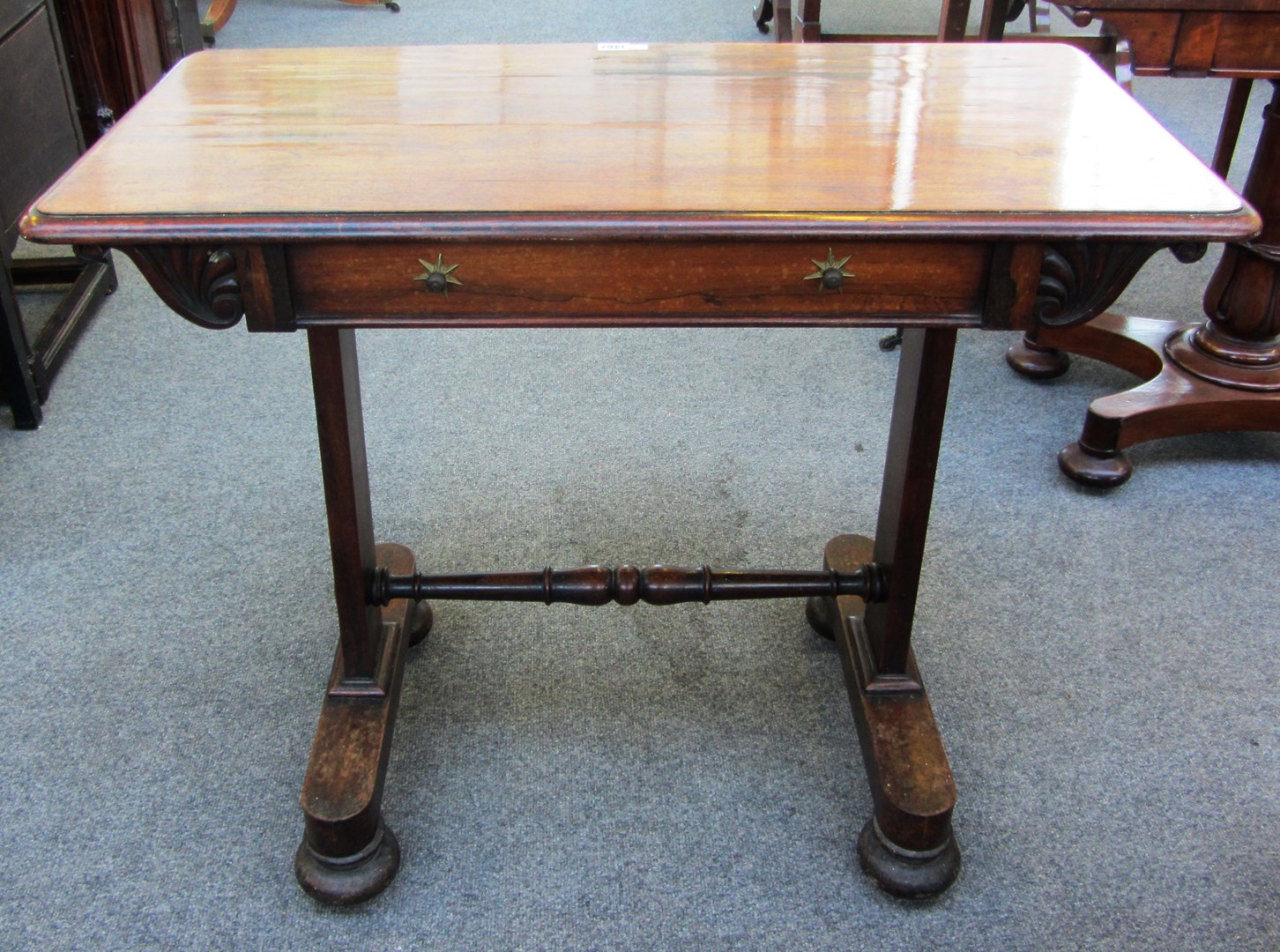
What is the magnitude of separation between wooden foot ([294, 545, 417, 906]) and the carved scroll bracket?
0.97 meters

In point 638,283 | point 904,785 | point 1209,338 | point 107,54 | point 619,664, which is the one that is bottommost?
point 619,664

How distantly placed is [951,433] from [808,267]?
136 centimetres

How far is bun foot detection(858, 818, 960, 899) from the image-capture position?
153 cm

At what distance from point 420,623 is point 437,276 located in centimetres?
86

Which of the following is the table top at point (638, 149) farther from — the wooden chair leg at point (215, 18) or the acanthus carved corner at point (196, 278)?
the wooden chair leg at point (215, 18)

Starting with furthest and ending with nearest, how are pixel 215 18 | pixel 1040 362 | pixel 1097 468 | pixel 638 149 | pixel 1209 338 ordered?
pixel 215 18 → pixel 1040 362 → pixel 1209 338 → pixel 1097 468 → pixel 638 149

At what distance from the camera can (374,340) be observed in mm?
2883

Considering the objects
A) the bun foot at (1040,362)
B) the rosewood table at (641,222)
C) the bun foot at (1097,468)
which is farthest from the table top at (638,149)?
the bun foot at (1040,362)

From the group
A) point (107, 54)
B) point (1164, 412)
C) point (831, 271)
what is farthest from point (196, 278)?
point (107, 54)

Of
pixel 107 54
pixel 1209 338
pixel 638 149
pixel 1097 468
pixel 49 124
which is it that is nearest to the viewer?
pixel 638 149

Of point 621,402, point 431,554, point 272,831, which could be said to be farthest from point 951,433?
point 272,831

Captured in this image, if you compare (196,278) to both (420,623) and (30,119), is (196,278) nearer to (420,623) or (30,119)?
(420,623)

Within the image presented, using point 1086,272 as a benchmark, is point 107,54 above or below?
below

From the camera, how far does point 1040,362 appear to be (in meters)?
2.69
